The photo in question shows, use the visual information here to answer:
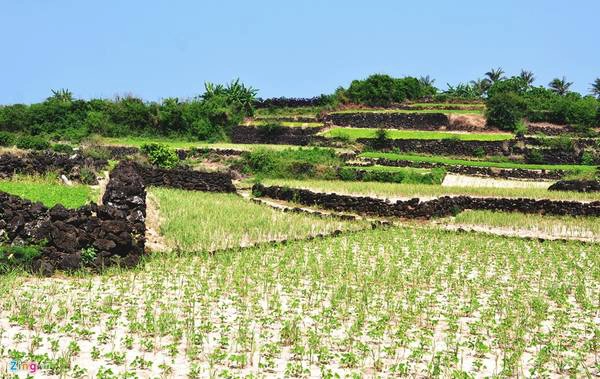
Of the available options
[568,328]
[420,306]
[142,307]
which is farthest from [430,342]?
[142,307]

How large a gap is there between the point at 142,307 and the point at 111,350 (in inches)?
82.8

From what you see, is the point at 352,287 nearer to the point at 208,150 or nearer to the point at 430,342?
the point at 430,342

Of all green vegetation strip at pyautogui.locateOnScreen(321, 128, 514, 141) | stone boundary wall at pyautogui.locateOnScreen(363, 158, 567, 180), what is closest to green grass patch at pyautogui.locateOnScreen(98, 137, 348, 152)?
green vegetation strip at pyautogui.locateOnScreen(321, 128, 514, 141)

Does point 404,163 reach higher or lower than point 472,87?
lower

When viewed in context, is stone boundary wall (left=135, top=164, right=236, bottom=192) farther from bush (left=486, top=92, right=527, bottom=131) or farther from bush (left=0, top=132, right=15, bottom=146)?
bush (left=486, top=92, right=527, bottom=131)

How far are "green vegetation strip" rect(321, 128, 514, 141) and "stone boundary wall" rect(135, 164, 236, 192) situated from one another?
24441mm

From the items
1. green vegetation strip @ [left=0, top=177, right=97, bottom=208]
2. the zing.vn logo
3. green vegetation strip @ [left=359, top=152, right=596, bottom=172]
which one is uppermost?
green vegetation strip @ [left=359, top=152, right=596, bottom=172]

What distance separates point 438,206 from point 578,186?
431 inches

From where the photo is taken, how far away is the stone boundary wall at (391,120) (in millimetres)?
59625

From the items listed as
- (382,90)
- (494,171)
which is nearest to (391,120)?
(382,90)

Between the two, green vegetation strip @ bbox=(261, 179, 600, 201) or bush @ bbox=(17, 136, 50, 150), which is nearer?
green vegetation strip @ bbox=(261, 179, 600, 201)

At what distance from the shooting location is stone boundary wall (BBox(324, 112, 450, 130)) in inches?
2347

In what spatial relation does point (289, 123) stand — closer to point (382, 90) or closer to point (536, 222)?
point (382, 90)

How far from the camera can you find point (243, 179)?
39.3 metres
